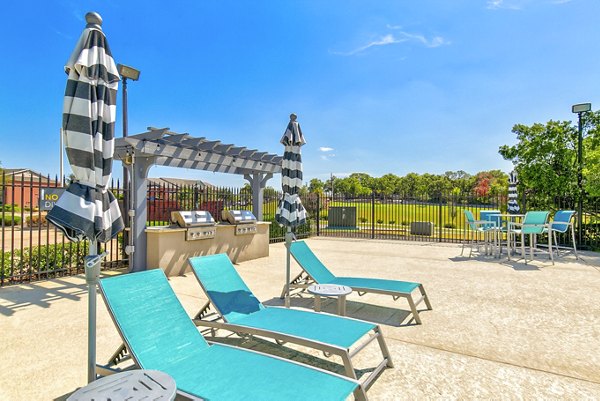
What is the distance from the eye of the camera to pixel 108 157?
7.24 feet

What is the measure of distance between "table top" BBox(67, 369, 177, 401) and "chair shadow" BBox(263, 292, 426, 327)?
3.22m

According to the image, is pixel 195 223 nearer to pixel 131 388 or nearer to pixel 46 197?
pixel 46 197

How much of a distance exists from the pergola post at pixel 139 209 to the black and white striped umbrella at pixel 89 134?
4987 millimetres

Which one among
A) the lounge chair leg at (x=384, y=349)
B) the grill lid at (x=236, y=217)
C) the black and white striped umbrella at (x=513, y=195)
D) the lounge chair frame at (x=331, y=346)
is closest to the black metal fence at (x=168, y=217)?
the grill lid at (x=236, y=217)

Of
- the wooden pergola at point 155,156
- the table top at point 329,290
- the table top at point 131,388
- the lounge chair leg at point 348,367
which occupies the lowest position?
the lounge chair leg at point 348,367

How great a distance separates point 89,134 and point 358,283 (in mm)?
4024

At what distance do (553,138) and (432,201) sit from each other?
17.2 feet

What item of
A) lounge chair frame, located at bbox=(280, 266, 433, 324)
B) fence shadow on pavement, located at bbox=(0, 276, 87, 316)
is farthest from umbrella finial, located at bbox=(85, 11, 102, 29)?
fence shadow on pavement, located at bbox=(0, 276, 87, 316)

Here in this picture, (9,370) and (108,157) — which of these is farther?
(9,370)

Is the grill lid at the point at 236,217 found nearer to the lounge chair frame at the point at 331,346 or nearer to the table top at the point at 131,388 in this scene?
the lounge chair frame at the point at 331,346

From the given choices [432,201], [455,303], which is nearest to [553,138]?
→ [432,201]

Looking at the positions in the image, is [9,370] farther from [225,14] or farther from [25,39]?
[25,39]

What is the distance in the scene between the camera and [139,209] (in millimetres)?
6816

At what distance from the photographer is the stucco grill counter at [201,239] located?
6832 millimetres
